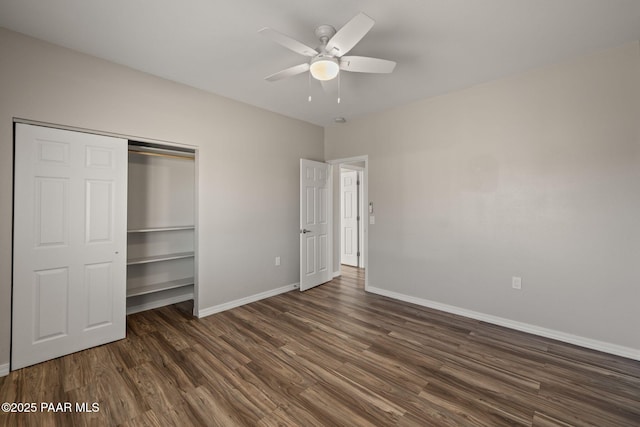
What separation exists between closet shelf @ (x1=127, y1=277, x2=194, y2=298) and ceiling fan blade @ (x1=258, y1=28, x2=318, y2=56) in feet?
11.0

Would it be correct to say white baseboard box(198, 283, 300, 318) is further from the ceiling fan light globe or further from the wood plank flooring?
the ceiling fan light globe

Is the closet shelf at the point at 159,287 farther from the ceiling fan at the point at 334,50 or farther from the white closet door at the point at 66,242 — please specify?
the ceiling fan at the point at 334,50

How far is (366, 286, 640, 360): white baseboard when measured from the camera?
2538 millimetres

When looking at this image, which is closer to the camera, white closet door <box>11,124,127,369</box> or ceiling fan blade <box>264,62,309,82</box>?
ceiling fan blade <box>264,62,309,82</box>

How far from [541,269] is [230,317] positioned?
11.6 feet

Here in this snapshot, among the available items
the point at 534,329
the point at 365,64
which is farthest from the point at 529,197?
the point at 365,64

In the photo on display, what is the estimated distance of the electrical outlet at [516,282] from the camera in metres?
3.06

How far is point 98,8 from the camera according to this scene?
203cm

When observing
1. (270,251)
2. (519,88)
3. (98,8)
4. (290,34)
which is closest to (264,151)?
(270,251)

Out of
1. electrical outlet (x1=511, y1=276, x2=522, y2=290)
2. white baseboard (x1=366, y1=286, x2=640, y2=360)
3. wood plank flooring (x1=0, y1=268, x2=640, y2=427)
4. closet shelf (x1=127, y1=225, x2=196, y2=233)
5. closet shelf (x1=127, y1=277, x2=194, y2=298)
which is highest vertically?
closet shelf (x1=127, y1=225, x2=196, y2=233)

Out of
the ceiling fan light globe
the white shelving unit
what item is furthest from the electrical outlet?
the white shelving unit

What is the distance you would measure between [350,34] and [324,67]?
31cm

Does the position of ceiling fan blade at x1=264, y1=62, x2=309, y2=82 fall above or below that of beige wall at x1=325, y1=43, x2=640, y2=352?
above

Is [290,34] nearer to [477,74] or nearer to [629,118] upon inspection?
[477,74]
